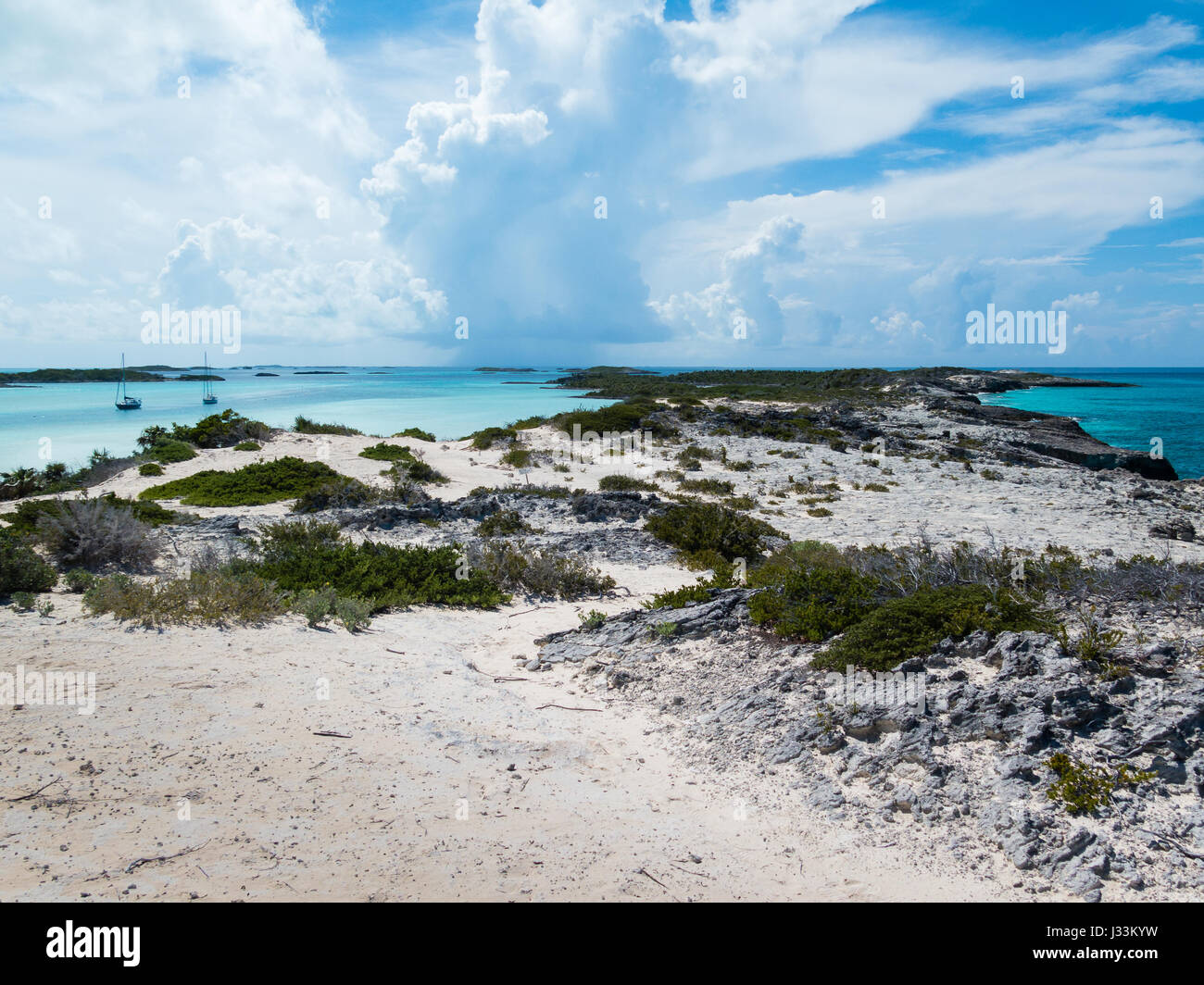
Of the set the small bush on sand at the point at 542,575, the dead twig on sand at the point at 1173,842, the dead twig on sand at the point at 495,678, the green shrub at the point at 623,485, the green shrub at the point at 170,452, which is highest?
the green shrub at the point at 170,452

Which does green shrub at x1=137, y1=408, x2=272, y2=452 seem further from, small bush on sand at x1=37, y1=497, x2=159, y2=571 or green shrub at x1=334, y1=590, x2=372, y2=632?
green shrub at x1=334, y1=590, x2=372, y2=632

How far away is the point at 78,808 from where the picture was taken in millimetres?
4121

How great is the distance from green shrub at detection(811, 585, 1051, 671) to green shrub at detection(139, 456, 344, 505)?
47.9ft

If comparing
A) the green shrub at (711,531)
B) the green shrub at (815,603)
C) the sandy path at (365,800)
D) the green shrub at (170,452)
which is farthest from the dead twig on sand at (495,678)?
the green shrub at (170,452)

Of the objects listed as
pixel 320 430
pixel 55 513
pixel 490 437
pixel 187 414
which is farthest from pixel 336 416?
pixel 55 513

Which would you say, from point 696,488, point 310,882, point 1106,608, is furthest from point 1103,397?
point 310,882

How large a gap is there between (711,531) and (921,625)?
657cm

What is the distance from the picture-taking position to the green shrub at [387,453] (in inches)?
891

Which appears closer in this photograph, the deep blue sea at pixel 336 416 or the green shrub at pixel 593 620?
the green shrub at pixel 593 620

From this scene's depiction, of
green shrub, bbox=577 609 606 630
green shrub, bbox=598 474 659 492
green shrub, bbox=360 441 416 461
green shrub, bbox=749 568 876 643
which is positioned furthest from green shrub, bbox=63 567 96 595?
green shrub, bbox=360 441 416 461

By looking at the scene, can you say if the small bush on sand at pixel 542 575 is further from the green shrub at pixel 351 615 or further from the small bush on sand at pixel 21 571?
the small bush on sand at pixel 21 571

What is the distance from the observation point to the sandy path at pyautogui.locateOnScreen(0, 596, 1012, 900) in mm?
3756

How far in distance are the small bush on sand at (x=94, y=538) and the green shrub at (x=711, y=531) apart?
29.4 ft

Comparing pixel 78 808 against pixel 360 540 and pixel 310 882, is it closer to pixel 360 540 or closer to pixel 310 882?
pixel 310 882
